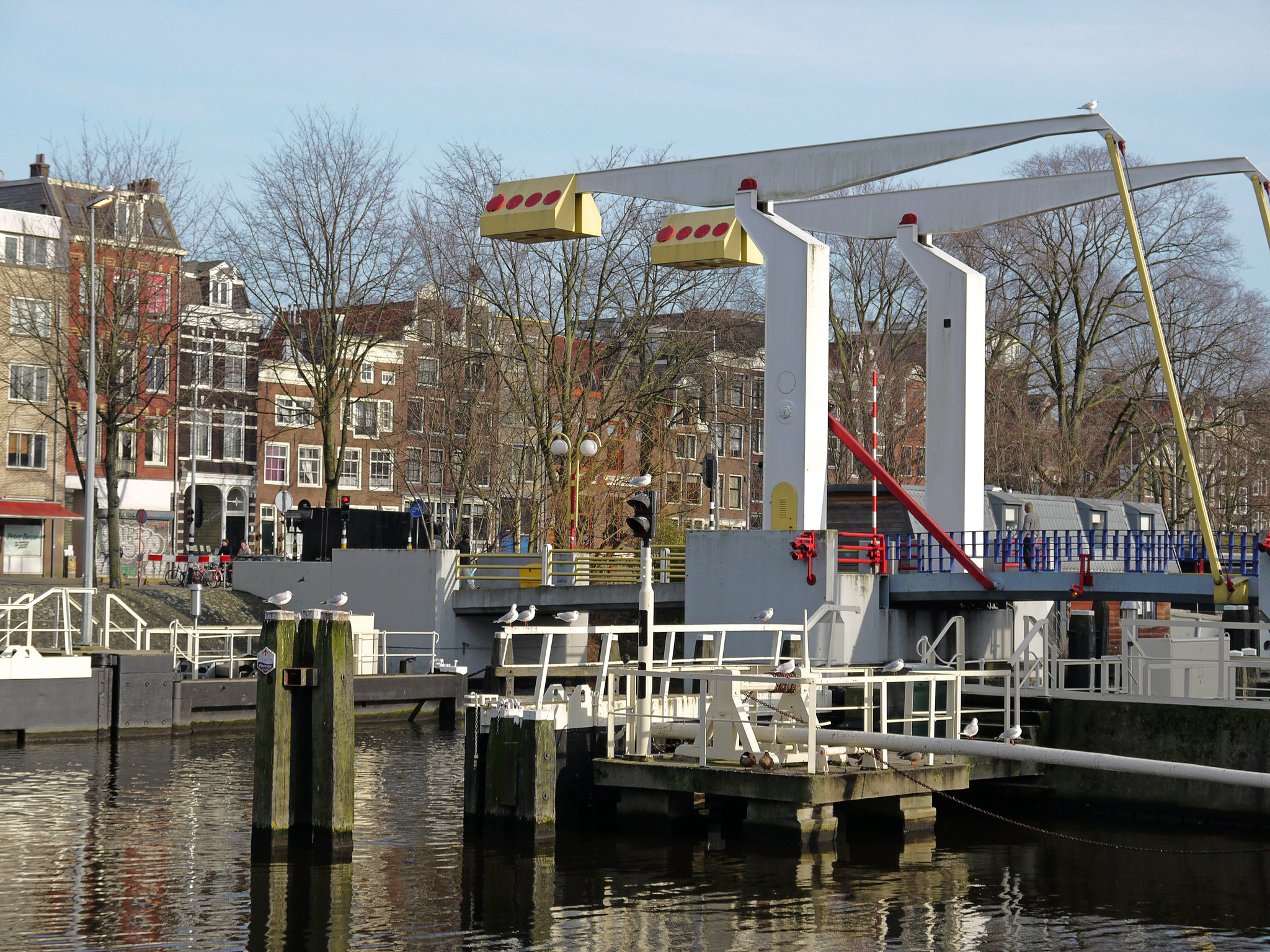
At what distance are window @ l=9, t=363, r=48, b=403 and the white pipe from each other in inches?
1479

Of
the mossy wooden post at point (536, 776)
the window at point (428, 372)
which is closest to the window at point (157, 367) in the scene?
the window at point (428, 372)

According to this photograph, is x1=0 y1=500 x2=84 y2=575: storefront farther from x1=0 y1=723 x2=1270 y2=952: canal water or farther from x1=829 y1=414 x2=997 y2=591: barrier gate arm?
x1=0 y1=723 x2=1270 y2=952: canal water

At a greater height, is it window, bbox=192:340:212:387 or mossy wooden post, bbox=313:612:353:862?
window, bbox=192:340:212:387

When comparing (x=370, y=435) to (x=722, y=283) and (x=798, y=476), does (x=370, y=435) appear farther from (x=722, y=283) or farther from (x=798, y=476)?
(x=798, y=476)

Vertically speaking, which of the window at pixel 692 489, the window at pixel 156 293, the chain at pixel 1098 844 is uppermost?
the window at pixel 156 293

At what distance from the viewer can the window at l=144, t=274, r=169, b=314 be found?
42.7m


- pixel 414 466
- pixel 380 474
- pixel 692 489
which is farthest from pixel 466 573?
pixel 380 474

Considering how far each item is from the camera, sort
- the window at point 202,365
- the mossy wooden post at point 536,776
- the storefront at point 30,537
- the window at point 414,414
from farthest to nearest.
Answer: the storefront at point 30,537, the window at point 202,365, the window at point 414,414, the mossy wooden post at point 536,776

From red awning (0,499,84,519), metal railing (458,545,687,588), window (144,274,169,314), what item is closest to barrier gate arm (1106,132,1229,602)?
metal railing (458,545,687,588)

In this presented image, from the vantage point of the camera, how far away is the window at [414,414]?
4931 cm

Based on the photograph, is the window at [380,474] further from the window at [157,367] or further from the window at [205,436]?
the window at [157,367]

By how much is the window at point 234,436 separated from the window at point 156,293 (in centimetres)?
1469

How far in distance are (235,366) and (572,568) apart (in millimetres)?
20775

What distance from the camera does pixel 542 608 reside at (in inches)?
1471
